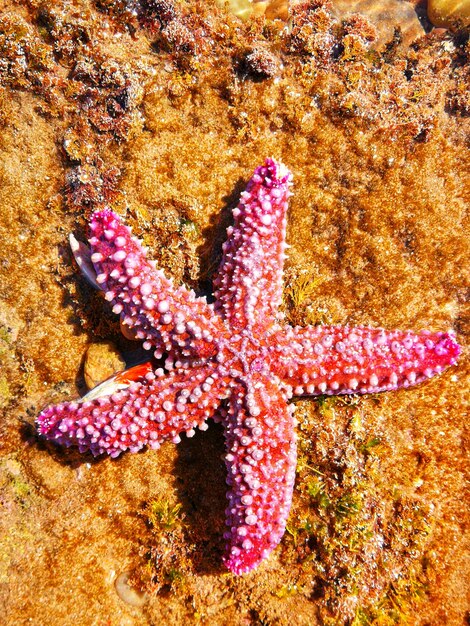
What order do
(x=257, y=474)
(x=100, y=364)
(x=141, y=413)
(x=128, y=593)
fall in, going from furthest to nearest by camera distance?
(x=100, y=364), (x=128, y=593), (x=141, y=413), (x=257, y=474)

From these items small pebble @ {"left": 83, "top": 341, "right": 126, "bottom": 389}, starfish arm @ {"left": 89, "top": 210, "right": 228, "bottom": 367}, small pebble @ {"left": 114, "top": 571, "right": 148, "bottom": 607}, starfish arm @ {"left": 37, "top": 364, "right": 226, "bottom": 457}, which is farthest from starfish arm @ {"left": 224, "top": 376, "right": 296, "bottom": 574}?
small pebble @ {"left": 83, "top": 341, "right": 126, "bottom": 389}

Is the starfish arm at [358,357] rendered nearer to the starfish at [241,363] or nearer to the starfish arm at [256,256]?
the starfish at [241,363]

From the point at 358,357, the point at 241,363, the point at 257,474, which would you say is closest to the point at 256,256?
the point at 241,363

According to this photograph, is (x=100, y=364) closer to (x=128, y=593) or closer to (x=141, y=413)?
(x=141, y=413)

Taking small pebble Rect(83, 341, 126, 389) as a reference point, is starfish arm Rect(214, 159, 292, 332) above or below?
above

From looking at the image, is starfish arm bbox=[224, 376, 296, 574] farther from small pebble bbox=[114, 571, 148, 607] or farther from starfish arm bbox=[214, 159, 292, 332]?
small pebble bbox=[114, 571, 148, 607]

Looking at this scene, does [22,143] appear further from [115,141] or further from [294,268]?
[294,268]
